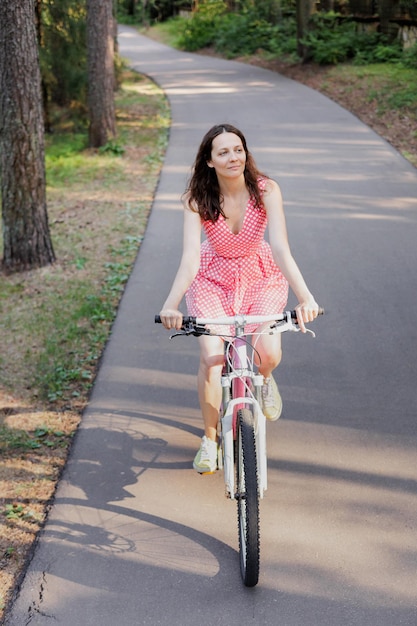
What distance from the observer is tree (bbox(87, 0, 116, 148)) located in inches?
604

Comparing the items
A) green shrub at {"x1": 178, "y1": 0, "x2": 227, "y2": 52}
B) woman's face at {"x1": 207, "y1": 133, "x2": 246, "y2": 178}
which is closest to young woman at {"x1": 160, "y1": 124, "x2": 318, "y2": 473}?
woman's face at {"x1": 207, "y1": 133, "x2": 246, "y2": 178}

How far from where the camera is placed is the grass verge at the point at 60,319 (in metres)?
4.98

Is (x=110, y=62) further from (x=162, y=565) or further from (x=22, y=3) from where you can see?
(x=162, y=565)

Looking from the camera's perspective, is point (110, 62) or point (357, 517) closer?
point (357, 517)

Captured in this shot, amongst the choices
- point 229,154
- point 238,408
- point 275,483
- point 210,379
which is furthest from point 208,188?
point 275,483

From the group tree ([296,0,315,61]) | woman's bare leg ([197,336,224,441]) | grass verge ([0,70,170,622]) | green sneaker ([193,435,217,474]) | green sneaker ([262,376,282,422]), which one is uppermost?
tree ([296,0,315,61])

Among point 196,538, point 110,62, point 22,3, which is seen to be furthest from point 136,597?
point 110,62

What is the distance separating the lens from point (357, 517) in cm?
453

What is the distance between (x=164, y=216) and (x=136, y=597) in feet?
25.2

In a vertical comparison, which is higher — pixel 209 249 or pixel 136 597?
pixel 209 249

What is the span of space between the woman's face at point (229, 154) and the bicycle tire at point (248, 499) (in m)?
1.35

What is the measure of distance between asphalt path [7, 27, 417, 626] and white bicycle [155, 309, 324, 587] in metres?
0.29

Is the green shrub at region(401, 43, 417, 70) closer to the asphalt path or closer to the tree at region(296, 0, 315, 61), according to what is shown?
the tree at region(296, 0, 315, 61)

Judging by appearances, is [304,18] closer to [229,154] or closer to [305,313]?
[229,154]
